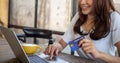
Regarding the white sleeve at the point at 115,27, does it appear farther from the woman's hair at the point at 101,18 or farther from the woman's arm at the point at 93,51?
the woman's arm at the point at 93,51

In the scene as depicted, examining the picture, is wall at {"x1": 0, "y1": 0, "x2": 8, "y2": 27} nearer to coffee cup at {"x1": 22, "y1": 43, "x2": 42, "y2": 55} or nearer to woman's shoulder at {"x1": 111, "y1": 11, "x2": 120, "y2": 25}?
coffee cup at {"x1": 22, "y1": 43, "x2": 42, "y2": 55}

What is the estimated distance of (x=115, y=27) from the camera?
1423 mm

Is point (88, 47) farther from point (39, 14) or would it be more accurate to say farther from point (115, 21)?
point (39, 14)

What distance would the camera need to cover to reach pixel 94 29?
4.87ft

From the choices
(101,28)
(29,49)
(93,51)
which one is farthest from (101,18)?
(29,49)

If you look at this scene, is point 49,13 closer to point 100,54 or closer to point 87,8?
point 87,8

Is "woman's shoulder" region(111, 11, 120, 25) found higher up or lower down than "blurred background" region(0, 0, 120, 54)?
higher up

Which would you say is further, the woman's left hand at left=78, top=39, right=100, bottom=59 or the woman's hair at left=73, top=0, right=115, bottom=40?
the woman's hair at left=73, top=0, right=115, bottom=40

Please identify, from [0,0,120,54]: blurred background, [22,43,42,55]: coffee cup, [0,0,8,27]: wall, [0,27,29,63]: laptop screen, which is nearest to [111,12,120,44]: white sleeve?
[22,43,42,55]: coffee cup

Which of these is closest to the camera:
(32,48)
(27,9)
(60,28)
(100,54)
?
(100,54)

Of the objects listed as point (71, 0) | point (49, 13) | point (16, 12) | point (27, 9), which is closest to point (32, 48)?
point (71, 0)

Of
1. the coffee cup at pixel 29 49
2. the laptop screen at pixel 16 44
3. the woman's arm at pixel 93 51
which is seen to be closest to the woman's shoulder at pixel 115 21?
the woman's arm at pixel 93 51

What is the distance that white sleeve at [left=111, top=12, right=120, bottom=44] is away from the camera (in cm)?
139

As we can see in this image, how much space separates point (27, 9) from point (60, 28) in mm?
990
